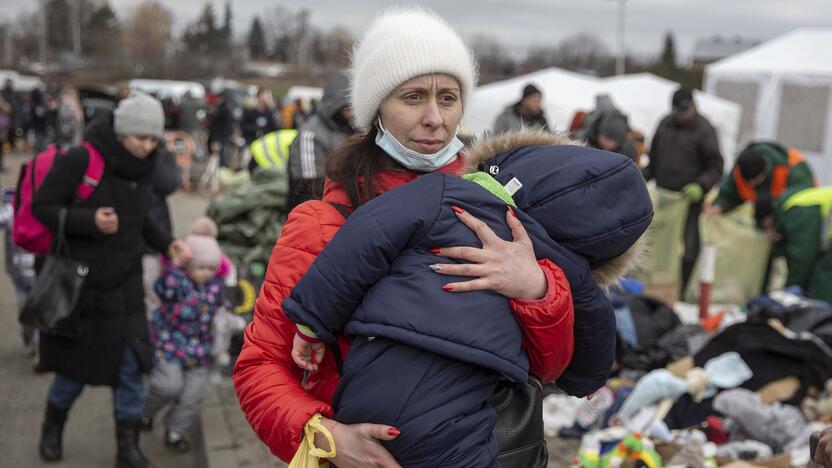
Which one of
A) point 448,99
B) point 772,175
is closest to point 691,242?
point 772,175

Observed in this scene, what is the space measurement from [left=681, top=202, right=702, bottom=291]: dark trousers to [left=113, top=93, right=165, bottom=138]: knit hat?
5.62 metres

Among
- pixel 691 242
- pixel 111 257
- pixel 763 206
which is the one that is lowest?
pixel 691 242

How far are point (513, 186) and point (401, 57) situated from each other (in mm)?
412

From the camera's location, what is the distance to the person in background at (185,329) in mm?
4555

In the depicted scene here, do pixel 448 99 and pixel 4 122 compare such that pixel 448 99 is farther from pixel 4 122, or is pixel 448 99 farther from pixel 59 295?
pixel 4 122

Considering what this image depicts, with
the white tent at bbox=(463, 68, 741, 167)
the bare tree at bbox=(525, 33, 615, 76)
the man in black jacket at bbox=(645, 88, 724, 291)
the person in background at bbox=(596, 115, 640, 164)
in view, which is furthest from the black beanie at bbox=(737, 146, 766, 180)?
the bare tree at bbox=(525, 33, 615, 76)

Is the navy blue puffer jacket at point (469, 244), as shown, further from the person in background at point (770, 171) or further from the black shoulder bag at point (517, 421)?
the person in background at point (770, 171)

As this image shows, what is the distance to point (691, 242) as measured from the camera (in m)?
8.05

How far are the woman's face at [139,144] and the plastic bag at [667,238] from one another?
17.3 ft

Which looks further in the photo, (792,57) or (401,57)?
(792,57)

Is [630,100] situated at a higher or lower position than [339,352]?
higher

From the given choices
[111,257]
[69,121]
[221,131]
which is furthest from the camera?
[69,121]

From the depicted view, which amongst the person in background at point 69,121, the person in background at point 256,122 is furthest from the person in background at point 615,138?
the person in background at point 69,121

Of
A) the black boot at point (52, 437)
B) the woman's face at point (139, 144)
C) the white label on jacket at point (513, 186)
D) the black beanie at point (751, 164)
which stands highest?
the white label on jacket at point (513, 186)
